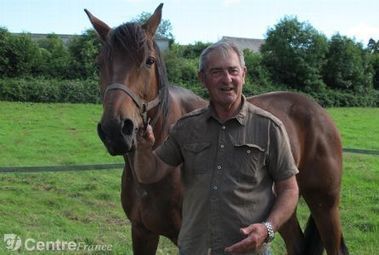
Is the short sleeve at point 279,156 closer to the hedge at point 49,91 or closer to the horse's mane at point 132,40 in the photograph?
the horse's mane at point 132,40

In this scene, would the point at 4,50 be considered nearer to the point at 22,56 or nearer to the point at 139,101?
the point at 22,56

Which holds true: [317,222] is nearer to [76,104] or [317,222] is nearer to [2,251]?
[2,251]

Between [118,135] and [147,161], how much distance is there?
0.57ft

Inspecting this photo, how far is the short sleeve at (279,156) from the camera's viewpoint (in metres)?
2.04

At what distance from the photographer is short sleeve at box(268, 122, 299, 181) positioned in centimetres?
204

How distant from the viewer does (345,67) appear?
33.7 metres

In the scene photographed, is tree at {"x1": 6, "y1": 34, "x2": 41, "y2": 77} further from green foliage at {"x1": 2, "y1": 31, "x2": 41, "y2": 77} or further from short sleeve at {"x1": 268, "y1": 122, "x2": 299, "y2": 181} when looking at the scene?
short sleeve at {"x1": 268, "y1": 122, "x2": 299, "y2": 181}

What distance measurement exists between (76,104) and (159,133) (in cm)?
1795

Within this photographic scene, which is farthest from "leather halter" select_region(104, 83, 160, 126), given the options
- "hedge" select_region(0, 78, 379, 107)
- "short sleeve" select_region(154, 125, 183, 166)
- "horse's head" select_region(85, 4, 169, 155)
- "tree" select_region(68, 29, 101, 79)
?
"tree" select_region(68, 29, 101, 79)

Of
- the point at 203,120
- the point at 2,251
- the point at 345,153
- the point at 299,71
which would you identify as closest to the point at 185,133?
the point at 203,120

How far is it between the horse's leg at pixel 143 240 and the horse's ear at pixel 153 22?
4.31 feet

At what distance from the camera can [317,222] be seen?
431cm

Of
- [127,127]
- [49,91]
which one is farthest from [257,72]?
[127,127]

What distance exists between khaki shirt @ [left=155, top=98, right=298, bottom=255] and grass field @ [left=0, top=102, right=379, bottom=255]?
108 inches
